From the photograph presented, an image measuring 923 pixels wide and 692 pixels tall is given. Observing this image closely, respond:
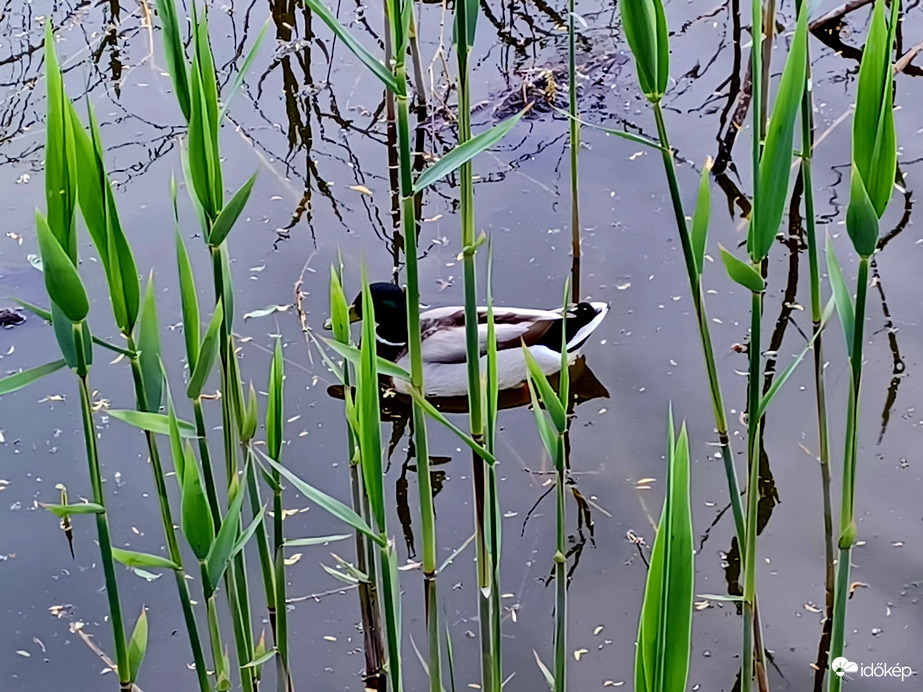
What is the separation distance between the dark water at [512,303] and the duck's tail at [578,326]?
81mm

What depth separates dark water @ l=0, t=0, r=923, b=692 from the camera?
7.32 ft

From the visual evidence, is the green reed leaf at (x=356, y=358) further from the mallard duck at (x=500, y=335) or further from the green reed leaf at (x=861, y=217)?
the mallard duck at (x=500, y=335)

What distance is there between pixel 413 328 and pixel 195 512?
29cm

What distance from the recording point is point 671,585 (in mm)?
714

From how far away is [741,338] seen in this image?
9.17 feet

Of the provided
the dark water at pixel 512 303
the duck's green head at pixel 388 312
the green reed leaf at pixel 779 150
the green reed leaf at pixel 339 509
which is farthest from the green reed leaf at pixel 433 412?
the duck's green head at pixel 388 312

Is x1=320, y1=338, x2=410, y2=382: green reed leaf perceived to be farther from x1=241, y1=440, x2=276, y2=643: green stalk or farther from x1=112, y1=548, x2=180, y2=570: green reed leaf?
x1=112, y1=548, x2=180, y2=570: green reed leaf

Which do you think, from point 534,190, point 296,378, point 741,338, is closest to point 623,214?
point 534,190

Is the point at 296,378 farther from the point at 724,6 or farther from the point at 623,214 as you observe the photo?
the point at 724,6

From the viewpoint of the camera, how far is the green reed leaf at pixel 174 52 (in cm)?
105

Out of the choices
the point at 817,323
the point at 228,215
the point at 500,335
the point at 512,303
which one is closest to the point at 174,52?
the point at 228,215

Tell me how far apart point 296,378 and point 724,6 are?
221 cm

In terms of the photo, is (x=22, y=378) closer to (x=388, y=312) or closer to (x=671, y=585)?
(x=671, y=585)

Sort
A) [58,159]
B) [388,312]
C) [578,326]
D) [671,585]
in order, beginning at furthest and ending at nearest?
[388,312], [578,326], [58,159], [671,585]
